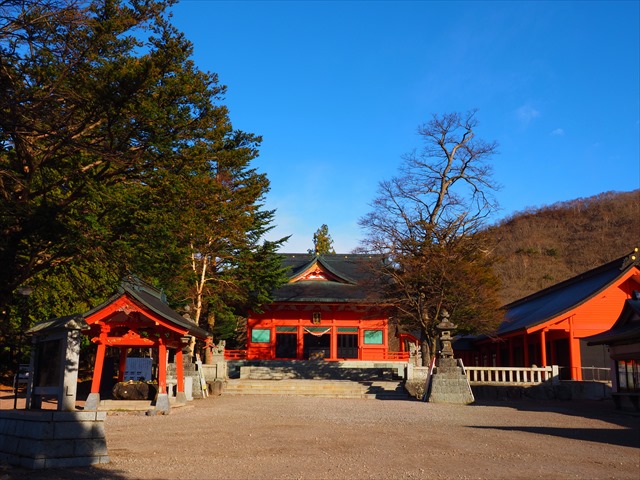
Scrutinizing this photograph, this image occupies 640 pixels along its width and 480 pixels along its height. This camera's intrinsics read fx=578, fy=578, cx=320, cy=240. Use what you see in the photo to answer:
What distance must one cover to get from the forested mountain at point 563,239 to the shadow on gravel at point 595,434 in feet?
201

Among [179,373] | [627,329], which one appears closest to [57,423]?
[179,373]

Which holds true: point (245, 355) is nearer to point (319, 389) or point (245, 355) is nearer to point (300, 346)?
point (300, 346)

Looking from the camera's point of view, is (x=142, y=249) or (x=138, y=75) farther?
(x=142, y=249)

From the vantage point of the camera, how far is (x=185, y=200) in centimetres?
1341

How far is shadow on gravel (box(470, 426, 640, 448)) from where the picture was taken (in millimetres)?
11406

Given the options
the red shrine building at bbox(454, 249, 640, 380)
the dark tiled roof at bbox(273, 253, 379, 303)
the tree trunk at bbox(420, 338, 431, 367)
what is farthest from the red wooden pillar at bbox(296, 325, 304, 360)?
the red shrine building at bbox(454, 249, 640, 380)

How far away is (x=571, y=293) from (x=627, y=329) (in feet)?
39.2

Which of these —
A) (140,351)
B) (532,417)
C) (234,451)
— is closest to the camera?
(234,451)

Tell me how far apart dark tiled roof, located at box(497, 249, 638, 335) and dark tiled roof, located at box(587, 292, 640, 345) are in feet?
19.8

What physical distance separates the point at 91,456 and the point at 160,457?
3.41 feet

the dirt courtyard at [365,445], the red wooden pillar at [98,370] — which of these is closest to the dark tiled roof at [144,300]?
the red wooden pillar at [98,370]

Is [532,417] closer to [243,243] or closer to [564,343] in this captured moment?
[564,343]

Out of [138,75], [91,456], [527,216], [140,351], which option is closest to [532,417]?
[91,456]

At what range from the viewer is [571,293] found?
97.8 ft
